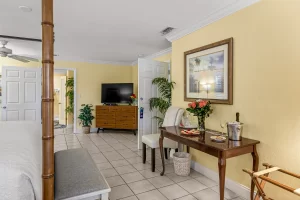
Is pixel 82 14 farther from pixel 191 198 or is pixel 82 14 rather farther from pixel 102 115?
pixel 102 115

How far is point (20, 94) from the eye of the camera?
490cm

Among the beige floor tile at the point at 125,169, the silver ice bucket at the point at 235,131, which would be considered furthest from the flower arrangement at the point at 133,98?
the silver ice bucket at the point at 235,131

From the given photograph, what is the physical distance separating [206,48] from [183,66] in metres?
0.61

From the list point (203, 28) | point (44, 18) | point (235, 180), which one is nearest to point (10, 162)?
point (44, 18)

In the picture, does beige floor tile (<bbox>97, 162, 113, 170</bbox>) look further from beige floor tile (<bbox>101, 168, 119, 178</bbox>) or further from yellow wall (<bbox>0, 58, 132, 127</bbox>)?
yellow wall (<bbox>0, 58, 132, 127</bbox>)

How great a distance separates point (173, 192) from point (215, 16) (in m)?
2.41

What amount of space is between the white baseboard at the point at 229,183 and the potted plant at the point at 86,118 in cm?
391

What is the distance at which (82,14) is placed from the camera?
257 cm

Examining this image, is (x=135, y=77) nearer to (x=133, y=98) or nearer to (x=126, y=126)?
(x=133, y=98)

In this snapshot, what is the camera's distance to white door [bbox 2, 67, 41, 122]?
4.76 meters

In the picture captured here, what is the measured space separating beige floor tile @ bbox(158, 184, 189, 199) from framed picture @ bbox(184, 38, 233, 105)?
1276 mm

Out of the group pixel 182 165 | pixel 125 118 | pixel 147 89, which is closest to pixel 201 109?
pixel 182 165

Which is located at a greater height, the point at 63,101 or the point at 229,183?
the point at 63,101

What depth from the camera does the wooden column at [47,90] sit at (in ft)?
3.41
